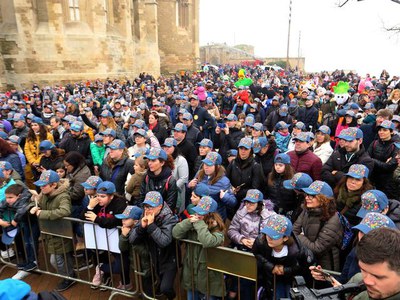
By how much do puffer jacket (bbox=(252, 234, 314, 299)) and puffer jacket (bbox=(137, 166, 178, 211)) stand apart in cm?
162

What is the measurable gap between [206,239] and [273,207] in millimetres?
1540

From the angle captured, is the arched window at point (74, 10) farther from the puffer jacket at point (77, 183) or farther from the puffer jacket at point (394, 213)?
the puffer jacket at point (394, 213)

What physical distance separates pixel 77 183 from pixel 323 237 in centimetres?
359

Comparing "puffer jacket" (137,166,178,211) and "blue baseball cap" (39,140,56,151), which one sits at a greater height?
"blue baseball cap" (39,140,56,151)

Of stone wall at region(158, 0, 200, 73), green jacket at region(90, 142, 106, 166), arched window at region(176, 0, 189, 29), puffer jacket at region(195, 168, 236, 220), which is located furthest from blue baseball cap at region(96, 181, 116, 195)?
arched window at region(176, 0, 189, 29)

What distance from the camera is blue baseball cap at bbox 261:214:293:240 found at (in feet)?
9.99

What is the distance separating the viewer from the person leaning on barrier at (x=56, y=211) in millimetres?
4242

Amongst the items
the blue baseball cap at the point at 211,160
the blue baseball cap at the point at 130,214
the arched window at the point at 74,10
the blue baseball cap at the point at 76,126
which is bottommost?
the blue baseball cap at the point at 130,214

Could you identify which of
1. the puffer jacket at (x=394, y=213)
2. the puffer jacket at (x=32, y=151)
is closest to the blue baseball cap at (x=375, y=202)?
the puffer jacket at (x=394, y=213)

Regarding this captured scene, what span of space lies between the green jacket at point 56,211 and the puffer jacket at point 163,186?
3.43 ft

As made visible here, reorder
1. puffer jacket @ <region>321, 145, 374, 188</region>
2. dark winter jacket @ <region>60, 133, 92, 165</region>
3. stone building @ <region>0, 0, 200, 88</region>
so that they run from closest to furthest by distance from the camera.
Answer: puffer jacket @ <region>321, 145, 374, 188</region>
dark winter jacket @ <region>60, 133, 92, 165</region>
stone building @ <region>0, 0, 200, 88</region>

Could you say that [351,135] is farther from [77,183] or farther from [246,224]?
[77,183]

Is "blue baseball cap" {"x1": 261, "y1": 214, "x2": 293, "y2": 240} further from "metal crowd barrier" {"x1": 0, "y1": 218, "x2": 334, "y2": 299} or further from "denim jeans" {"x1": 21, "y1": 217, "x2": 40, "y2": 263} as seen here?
"denim jeans" {"x1": 21, "y1": 217, "x2": 40, "y2": 263}

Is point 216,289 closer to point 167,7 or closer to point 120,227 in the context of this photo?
point 120,227
